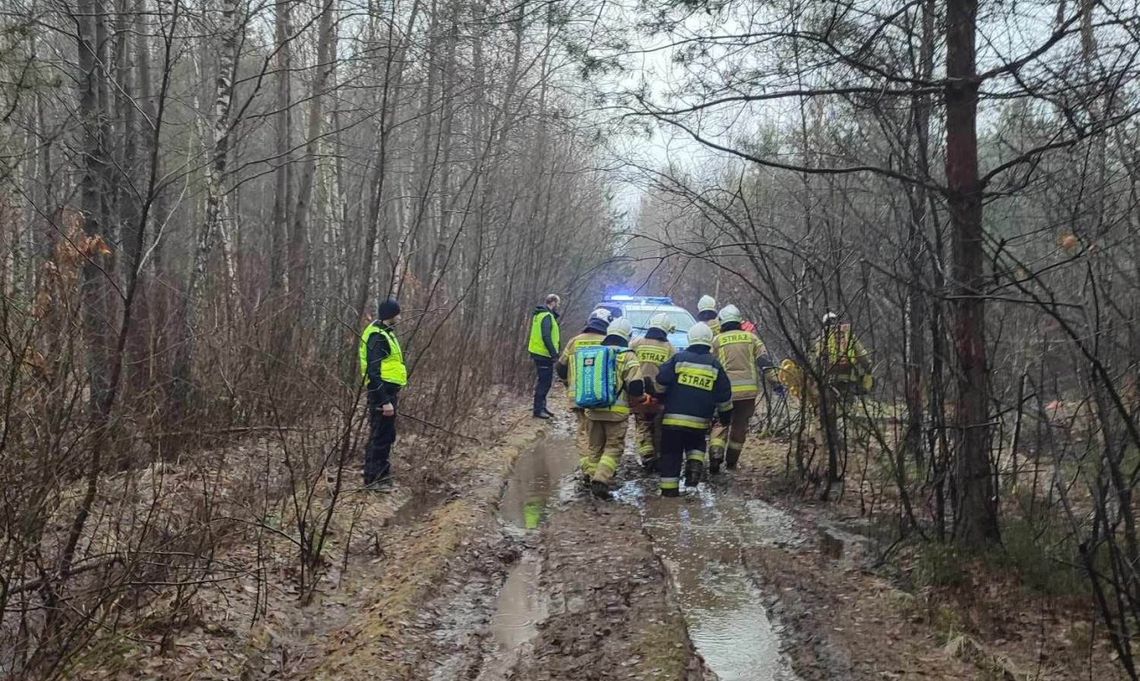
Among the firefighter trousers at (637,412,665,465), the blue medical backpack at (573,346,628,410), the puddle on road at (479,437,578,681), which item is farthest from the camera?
the firefighter trousers at (637,412,665,465)

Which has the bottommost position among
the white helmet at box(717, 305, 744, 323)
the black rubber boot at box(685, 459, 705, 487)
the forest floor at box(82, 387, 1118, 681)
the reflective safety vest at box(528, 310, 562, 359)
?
the forest floor at box(82, 387, 1118, 681)

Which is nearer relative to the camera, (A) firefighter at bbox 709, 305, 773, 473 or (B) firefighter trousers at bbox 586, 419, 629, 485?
(B) firefighter trousers at bbox 586, 419, 629, 485

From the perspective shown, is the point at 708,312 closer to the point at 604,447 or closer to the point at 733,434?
the point at 733,434

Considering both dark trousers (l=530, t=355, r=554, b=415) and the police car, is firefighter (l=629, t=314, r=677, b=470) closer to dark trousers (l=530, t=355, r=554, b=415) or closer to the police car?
dark trousers (l=530, t=355, r=554, b=415)

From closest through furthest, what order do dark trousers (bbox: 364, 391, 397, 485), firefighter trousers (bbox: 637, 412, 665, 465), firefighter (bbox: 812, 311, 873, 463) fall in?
1. firefighter (bbox: 812, 311, 873, 463)
2. dark trousers (bbox: 364, 391, 397, 485)
3. firefighter trousers (bbox: 637, 412, 665, 465)

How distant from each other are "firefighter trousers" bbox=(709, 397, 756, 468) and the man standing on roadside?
469 cm

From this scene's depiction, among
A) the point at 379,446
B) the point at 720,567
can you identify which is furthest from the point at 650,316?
the point at 720,567

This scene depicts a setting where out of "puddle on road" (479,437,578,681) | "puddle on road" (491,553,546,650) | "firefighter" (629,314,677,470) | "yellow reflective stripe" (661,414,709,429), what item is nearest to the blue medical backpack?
"firefighter" (629,314,677,470)

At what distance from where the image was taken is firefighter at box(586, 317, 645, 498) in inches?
347

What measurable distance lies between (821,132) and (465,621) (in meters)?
6.16

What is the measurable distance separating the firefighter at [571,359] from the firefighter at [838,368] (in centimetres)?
264

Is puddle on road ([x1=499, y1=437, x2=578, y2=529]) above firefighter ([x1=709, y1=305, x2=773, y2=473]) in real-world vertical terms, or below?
below

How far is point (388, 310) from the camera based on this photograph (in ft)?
25.7

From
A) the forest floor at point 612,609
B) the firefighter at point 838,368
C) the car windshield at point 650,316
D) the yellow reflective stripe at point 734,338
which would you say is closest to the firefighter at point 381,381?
the forest floor at point 612,609
